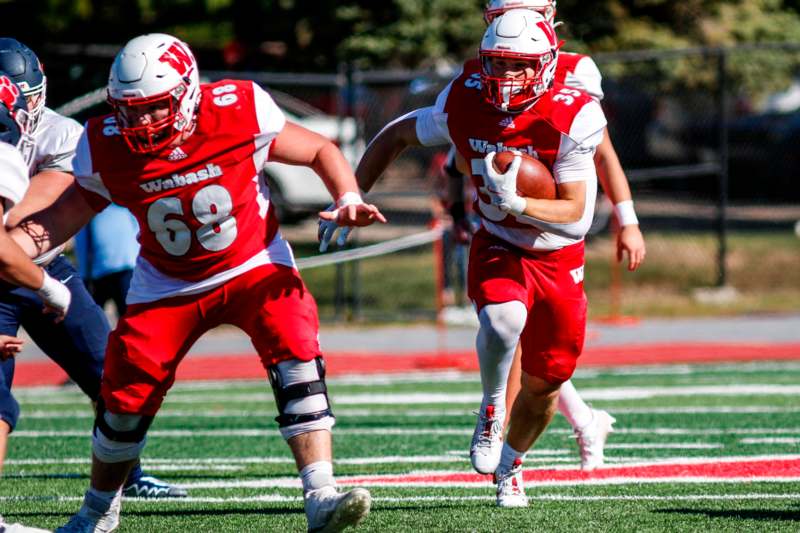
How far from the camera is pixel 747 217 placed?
1903 centimetres

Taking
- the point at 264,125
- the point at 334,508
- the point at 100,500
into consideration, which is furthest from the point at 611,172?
the point at 100,500

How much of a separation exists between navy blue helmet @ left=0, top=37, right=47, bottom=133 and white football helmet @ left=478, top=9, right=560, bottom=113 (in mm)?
1791

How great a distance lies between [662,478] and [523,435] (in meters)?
0.94

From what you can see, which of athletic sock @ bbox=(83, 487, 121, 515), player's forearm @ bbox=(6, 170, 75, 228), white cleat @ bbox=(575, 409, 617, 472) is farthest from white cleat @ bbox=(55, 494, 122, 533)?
white cleat @ bbox=(575, 409, 617, 472)

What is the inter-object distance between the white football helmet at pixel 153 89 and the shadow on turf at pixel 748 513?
250 centimetres

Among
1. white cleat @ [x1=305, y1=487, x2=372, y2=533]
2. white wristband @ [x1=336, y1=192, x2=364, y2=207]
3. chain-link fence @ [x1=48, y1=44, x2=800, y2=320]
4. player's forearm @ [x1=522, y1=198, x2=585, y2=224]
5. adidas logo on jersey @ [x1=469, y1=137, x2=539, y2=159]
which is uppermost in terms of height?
white wristband @ [x1=336, y1=192, x2=364, y2=207]

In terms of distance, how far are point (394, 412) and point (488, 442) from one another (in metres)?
3.44

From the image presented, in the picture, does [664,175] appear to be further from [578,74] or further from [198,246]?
[198,246]

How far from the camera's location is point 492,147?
5395 mm

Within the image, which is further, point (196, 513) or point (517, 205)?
point (196, 513)

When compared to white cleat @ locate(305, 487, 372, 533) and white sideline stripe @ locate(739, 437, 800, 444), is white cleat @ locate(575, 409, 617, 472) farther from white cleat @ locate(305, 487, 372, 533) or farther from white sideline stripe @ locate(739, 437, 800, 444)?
white cleat @ locate(305, 487, 372, 533)

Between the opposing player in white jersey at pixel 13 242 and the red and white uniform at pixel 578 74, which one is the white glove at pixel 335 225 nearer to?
the opposing player in white jersey at pixel 13 242

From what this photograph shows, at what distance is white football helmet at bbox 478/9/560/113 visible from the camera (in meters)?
5.27

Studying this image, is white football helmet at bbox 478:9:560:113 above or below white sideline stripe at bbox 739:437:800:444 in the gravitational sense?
above
